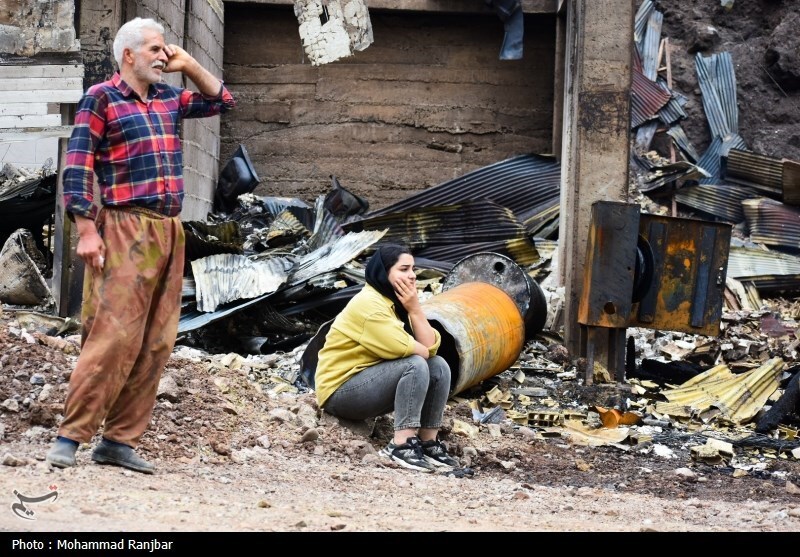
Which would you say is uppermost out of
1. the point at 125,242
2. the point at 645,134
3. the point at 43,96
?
the point at 43,96

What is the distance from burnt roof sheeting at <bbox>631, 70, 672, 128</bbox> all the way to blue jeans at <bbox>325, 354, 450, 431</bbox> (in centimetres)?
1044

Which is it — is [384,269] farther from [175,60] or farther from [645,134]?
[645,134]

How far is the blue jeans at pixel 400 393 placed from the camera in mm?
5516

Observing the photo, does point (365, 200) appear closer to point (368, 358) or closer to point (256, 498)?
point (368, 358)

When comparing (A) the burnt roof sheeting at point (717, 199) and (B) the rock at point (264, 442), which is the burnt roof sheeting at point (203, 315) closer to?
(B) the rock at point (264, 442)

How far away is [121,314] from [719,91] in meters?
13.6

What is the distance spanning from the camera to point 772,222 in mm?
12938

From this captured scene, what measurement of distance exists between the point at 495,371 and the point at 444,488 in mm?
2788

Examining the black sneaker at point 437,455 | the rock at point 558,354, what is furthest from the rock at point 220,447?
the rock at point 558,354

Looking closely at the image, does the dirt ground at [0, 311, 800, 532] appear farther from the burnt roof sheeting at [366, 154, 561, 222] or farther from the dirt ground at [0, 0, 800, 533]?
the burnt roof sheeting at [366, 154, 561, 222]

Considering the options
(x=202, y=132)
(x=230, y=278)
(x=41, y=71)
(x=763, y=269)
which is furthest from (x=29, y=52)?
(x=763, y=269)

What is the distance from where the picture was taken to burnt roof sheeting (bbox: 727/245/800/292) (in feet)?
37.5

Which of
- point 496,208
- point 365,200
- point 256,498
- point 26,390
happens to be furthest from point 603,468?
point 365,200

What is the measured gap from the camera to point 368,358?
5684 mm
